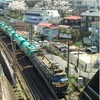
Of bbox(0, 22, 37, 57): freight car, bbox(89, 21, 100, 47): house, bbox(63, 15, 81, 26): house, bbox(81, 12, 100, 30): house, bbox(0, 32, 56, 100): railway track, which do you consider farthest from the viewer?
bbox(63, 15, 81, 26): house

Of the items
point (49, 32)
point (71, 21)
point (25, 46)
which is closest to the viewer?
point (25, 46)

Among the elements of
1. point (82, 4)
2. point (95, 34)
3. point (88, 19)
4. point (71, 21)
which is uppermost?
point (82, 4)

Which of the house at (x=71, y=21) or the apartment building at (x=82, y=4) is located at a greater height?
the apartment building at (x=82, y=4)

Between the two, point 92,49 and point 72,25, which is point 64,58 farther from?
point 72,25

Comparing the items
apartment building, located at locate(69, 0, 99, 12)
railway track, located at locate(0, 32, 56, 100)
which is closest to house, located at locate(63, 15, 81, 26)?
railway track, located at locate(0, 32, 56, 100)

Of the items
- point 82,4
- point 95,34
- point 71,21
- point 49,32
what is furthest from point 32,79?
point 82,4

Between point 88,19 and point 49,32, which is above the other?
point 88,19

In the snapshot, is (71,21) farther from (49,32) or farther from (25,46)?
(25,46)

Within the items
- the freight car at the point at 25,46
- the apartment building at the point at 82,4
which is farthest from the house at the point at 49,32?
the apartment building at the point at 82,4

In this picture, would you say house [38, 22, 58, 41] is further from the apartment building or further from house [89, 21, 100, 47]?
the apartment building

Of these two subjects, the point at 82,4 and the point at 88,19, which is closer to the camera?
the point at 88,19

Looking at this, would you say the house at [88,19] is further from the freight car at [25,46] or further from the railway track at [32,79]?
the railway track at [32,79]
